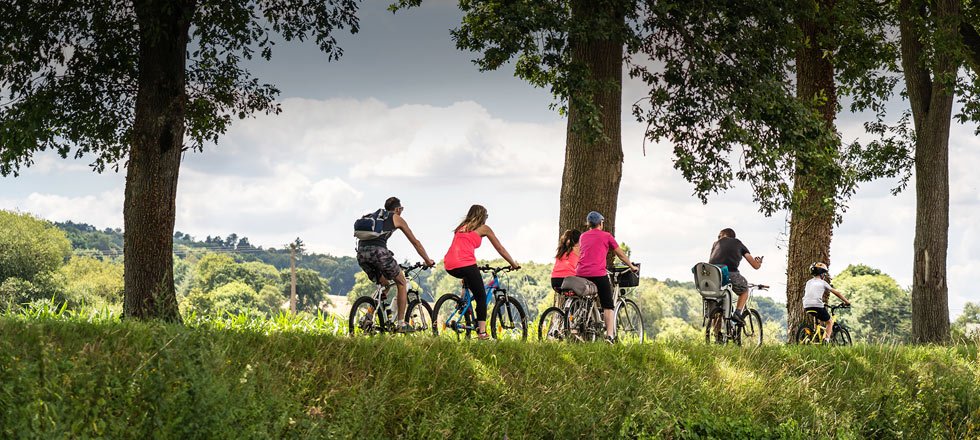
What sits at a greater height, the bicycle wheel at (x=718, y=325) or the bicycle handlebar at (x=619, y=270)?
the bicycle handlebar at (x=619, y=270)

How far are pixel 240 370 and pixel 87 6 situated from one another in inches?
418

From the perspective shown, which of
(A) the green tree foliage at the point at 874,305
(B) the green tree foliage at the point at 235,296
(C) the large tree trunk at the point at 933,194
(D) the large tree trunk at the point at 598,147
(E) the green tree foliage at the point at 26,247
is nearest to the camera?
(D) the large tree trunk at the point at 598,147

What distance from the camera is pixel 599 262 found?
13.8 metres

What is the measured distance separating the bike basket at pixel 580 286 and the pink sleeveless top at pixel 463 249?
161 centimetres

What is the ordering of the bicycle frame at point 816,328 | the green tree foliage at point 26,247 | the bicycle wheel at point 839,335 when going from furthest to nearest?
the green tree foliage at point 26,247 → the bicycle wheel at point 839,335 → the bicycle frame at point 816,328

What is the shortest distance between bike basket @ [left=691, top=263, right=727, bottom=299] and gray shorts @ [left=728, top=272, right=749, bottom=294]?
0.28 m

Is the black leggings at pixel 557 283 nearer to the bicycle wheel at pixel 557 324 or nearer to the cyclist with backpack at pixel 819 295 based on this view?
the bicycle wheel at pixel 557 324

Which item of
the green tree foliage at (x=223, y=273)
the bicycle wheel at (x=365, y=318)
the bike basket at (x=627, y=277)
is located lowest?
the bicycle wheel at (x=365, y=318)

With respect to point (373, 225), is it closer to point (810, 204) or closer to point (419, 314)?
point (419, 314)

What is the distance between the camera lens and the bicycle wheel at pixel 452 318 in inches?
525

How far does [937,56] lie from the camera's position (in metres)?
21.2

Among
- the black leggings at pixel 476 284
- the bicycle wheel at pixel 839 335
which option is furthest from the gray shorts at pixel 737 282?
the black leggings at pixel 476 284

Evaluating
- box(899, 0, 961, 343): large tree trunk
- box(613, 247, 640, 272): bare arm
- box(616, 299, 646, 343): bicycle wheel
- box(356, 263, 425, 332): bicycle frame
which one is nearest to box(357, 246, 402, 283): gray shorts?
box(356, 263, 425, 332): bicycle frame

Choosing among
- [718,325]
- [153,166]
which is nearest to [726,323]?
[718,325]
